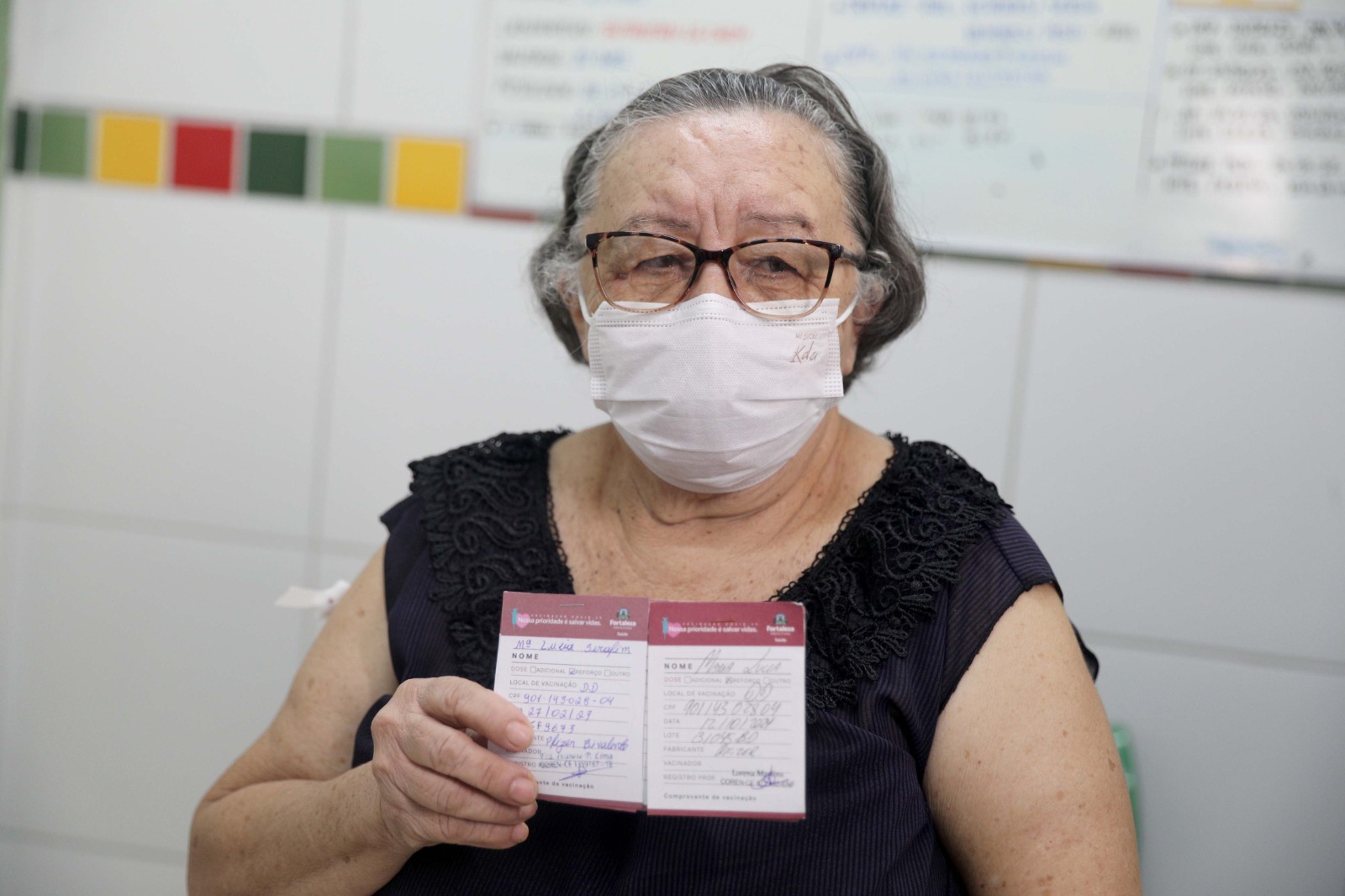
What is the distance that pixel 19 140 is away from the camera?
2229 mm

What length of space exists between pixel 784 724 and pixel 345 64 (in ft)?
5.48

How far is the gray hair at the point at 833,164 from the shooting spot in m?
1.31

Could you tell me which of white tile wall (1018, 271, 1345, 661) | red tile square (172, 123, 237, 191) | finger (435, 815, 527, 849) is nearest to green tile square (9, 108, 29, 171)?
red tile square (172, 123, 237, 191)

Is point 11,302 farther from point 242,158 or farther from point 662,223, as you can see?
point 662,223

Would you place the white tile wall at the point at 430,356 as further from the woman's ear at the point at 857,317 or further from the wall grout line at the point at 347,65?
the woman's ear at the point at 857,317

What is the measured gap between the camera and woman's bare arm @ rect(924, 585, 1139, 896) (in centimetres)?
107

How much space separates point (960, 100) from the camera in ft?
6.27

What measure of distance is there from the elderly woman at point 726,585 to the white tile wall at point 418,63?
0.74 metres

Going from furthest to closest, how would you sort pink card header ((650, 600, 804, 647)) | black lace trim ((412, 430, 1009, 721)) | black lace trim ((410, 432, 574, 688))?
1. black lace trim ((410, 432, 574, 688))
2. black lace trim ((412, 430, 1009, 721))
3. pink card header ((650, 600, 804, 647))

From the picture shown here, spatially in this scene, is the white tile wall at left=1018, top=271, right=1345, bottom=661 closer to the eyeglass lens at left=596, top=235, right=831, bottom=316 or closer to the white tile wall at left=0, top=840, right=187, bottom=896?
the eyeglass lens at left=596, top=235, right=831, bottom=316

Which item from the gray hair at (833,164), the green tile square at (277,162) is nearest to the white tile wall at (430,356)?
the green tile square at (277,162)

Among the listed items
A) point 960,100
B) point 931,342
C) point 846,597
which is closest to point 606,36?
point 960,100

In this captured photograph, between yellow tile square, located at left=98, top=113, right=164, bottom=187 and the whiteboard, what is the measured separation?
0.81 metres

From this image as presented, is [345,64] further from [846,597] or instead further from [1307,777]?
[1307,777]
